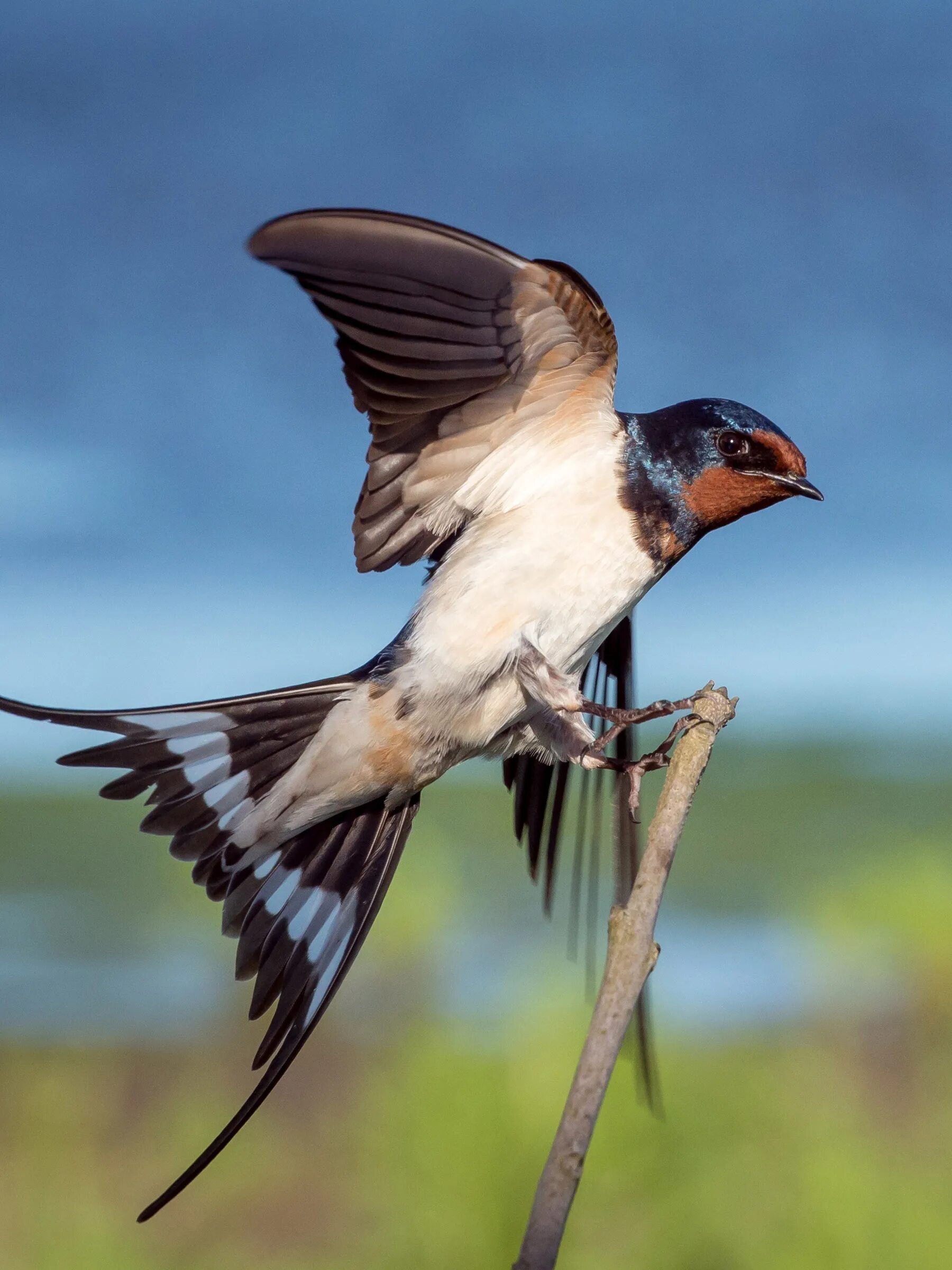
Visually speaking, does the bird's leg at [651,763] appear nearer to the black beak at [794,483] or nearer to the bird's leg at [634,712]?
the bird's leg at [634,712]

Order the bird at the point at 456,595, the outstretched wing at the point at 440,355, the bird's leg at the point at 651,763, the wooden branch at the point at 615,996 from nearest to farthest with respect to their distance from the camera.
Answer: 1. the wooden branch at the point at 615,996
2. the outstretched wing at the point at 440,355
3. the bird's leg at the point at 651,763
4. the bird at the point at 456,595

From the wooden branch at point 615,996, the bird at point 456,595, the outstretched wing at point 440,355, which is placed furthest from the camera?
the bird at point 456,595

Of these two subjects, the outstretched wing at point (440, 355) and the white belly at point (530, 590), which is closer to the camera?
the outstretched wing at point (440, 355)

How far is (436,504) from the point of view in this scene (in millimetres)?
2066

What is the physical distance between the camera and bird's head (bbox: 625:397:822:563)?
2.00 meters

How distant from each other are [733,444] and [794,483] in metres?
0.11

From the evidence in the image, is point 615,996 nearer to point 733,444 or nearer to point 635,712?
point 635,712

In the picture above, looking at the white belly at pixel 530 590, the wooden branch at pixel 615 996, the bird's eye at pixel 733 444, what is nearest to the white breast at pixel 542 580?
the white belly at pixel 530 590

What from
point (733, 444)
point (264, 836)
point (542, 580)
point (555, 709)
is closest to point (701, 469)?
point (733, 444)

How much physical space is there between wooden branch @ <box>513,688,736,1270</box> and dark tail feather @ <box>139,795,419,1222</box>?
1.52 feet

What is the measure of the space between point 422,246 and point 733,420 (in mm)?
617

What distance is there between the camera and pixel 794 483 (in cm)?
204

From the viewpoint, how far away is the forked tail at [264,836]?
1.96 m

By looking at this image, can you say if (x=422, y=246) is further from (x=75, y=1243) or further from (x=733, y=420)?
(x=75, y=1243)
